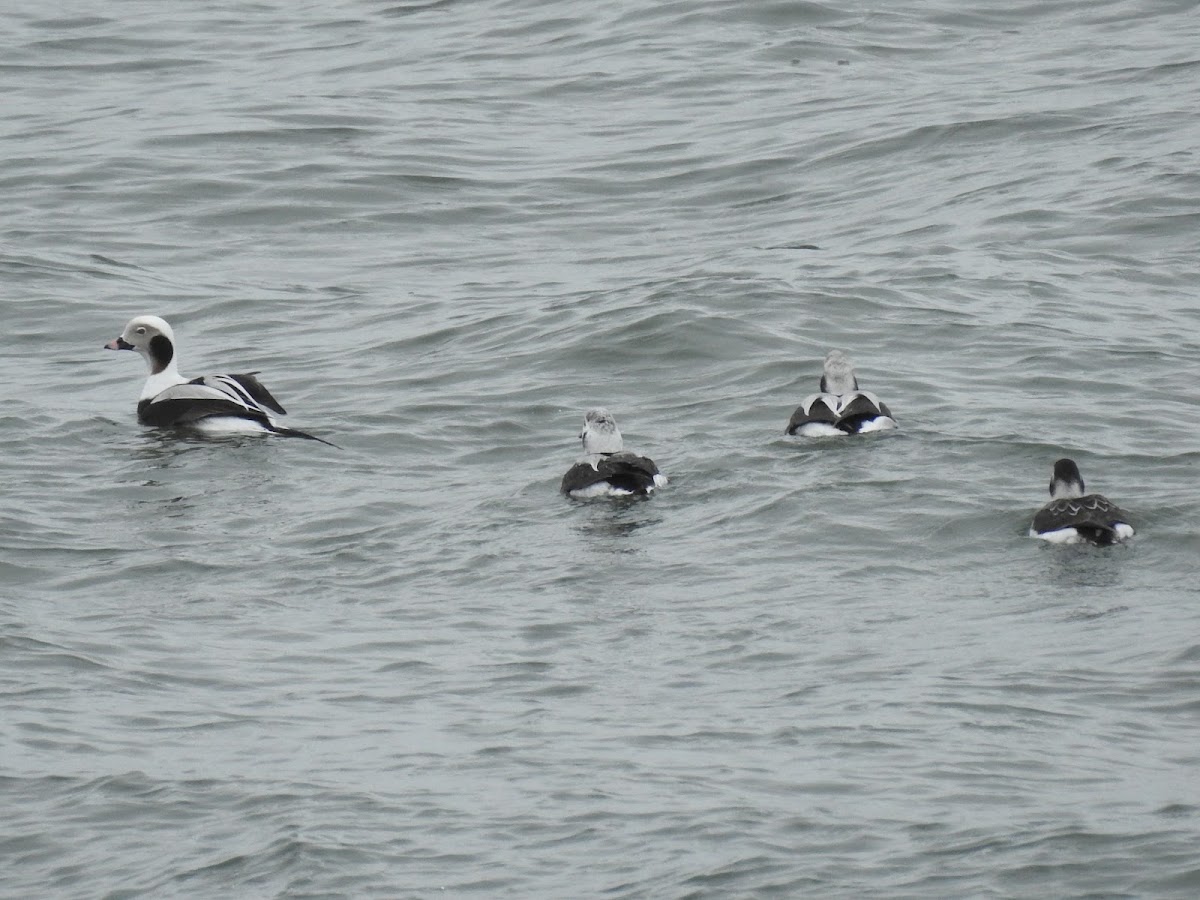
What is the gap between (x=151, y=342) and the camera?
1692 centimetres

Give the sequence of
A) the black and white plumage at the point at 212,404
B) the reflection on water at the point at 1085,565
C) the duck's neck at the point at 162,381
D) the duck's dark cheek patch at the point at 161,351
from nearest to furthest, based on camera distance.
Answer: the reflection on water at the point at 1085,565 → the black and white plumage at the point at 212,404 → the duck's neck at the point at 162,381 → the duck's dark cheek patch at the point at 161,351

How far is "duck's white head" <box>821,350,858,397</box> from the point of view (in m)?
14.4

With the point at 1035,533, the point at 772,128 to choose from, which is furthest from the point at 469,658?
the point at 772,128

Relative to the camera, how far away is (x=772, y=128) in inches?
969

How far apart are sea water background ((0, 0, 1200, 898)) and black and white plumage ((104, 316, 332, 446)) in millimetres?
248

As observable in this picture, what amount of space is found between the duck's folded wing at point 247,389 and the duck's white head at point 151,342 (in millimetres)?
1046

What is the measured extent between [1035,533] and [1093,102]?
13.6m

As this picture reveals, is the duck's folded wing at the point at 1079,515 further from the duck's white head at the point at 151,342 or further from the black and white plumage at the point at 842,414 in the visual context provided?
the duck's white head at the point at 151,342

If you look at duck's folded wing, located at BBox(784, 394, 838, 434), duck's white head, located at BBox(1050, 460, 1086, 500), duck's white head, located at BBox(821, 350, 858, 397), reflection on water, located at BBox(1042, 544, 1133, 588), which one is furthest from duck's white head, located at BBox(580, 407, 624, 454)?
reflection on water, located at BBox(1042, 544, 1133, 588)

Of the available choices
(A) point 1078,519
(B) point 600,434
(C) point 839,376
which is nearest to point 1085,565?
(A) point 1078,519

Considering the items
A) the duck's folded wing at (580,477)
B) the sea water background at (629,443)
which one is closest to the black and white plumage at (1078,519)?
the sea water background at (629,443)

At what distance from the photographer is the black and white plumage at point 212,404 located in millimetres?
15211

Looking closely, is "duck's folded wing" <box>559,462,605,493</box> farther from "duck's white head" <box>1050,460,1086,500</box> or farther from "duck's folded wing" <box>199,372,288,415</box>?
"duck's folded wing" <box>199,372,288,415</box>

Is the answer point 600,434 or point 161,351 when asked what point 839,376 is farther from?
point 161,351
